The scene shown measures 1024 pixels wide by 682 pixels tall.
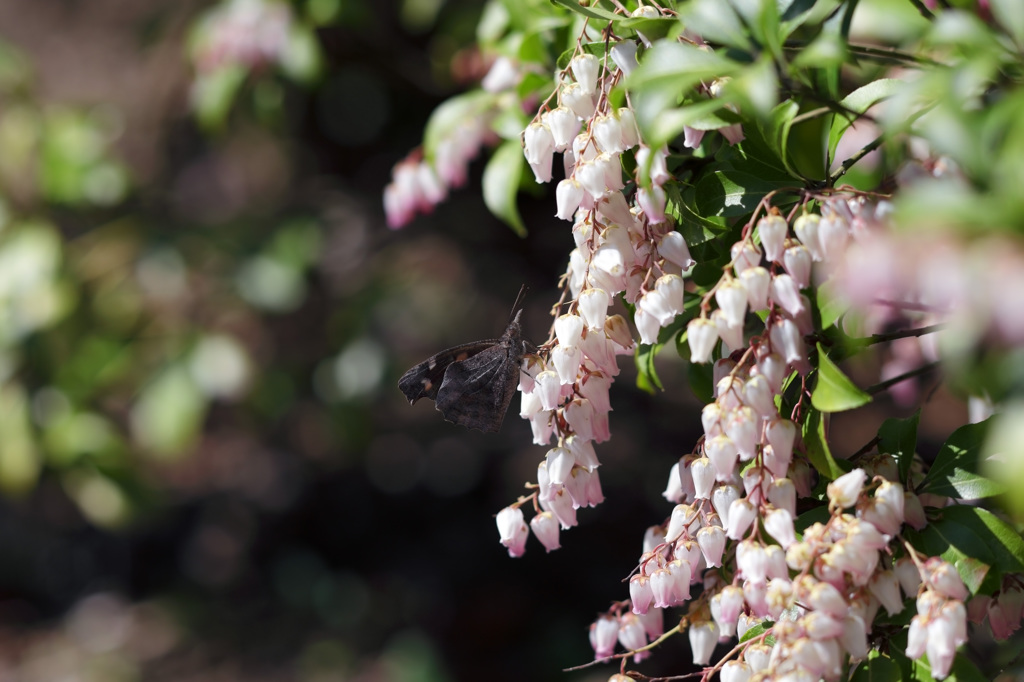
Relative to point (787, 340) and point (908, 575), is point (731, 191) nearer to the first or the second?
point (787, 340)

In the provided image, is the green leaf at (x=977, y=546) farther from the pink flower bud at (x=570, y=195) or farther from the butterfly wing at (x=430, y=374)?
the butterfly wing at (x=430, y=374)

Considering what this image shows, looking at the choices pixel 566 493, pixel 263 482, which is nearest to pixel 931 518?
pixel 566 493

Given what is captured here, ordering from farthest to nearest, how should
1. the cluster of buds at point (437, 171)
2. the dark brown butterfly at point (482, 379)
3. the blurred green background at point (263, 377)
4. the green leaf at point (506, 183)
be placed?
1. the blurred green background at point (263, 377)
2. the cluster of buds at point (437, 171)
3. the green leaf at point (506, 183)
4. the dark brown butterfly at point (482, 379)

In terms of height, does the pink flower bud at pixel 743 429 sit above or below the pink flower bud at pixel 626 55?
below

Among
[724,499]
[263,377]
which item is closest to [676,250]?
[724,499]

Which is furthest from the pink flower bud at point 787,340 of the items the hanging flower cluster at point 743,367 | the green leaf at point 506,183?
the green leaf at point 506,183

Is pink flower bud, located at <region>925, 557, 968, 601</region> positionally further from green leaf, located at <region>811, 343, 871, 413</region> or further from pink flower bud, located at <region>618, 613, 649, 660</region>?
pink flower bud, located at <region>618, 613, 649, 660</region>
